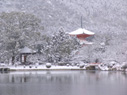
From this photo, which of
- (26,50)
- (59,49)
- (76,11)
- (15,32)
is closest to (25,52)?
(26,50)

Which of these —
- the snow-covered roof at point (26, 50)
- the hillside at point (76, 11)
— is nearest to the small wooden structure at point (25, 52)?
the snow-covered roof at point (26, 50)

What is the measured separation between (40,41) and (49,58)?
12.0 feet

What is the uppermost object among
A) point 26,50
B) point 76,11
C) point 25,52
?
point 76,11

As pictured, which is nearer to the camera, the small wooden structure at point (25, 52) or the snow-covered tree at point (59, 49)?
the snow-covered tree at point (59, 49)

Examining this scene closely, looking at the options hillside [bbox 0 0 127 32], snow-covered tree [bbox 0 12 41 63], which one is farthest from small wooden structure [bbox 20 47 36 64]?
hillside [bbox 0 0 127 32]

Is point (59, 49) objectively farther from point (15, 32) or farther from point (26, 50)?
point (15, 32)

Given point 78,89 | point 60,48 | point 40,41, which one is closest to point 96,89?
point 78,89

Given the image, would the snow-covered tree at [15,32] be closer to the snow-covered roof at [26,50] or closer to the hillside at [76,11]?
the snow-covered roof at [26,50]

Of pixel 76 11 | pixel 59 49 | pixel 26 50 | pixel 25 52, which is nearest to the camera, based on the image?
pixel 59 49

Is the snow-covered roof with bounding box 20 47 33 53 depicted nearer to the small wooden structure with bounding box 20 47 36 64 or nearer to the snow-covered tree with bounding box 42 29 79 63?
the small wooden structure with bounding box 20 47 36 64

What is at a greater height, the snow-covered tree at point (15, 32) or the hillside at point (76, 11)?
the hillside at point (76, 11)

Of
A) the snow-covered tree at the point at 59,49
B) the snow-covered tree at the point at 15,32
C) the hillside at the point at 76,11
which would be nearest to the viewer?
the snow-covered tree at the point at 15,32

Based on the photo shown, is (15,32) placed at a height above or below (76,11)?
below

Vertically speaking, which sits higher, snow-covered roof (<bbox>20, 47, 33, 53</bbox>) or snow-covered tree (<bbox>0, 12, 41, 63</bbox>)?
snow-covered tree (<bbox>0, 12, 41, 63</bbox>)
